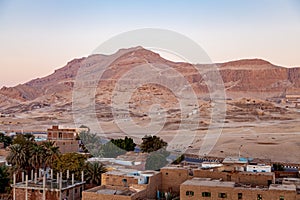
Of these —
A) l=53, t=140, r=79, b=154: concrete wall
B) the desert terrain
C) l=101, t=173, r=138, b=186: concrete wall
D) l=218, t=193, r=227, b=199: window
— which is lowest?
l=218, t=193, r=227, b=199: window

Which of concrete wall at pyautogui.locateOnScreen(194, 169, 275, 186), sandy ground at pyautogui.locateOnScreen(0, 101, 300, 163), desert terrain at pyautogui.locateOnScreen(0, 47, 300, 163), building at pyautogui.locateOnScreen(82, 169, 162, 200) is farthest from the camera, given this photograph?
desert terrain at pyautogui.locateOnScreen(0, 47, 300, 163)

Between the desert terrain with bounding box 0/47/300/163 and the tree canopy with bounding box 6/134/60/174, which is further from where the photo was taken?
the desert terrain with bounding box 0/47/300/163

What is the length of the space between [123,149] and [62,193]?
10885 millimetres

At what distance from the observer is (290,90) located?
81.0m

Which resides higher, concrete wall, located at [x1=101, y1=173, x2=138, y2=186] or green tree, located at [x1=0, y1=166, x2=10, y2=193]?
concrete wall, located at [x1=101, y1=173, x2=138, y2=186]

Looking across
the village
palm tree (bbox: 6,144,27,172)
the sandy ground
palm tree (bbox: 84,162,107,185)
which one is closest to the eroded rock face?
the sandy ground

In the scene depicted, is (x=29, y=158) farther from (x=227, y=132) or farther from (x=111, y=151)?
(x=227, y=132)

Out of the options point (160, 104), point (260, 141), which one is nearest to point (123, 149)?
point (260, 141)

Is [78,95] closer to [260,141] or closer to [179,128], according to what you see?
[179,128]

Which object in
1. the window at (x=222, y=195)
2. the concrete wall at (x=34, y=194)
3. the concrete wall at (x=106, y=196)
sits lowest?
the concrete wall at (x=34, y=194)

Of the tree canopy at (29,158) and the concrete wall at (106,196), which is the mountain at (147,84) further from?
the concrete wall at (106,196)

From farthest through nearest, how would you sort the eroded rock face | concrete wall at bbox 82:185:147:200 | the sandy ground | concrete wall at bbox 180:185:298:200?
the eroded rock face < the sandy ground < concrete wall at bbox 82:185:147:200 < concrete wall at bbox 180:185:298:200

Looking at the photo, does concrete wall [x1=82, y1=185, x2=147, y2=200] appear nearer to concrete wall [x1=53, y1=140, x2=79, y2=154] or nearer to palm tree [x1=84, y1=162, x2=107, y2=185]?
palm tree [x1=84, y1=162, x2=107, y2=185]

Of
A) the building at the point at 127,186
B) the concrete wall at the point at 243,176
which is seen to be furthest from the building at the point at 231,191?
the building at the point at 127,186
